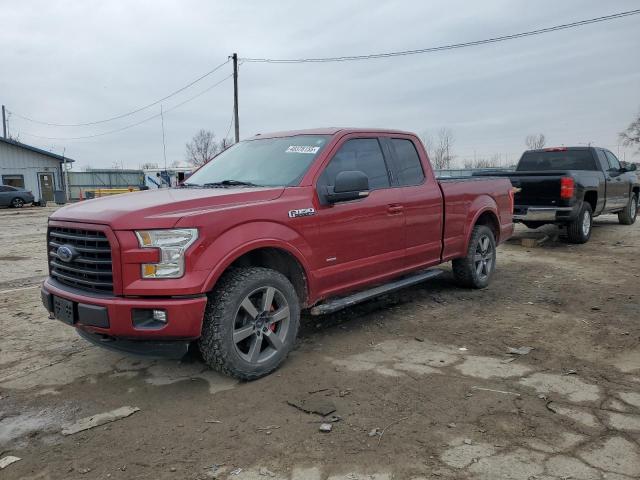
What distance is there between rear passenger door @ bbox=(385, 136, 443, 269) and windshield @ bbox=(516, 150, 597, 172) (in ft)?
23.4

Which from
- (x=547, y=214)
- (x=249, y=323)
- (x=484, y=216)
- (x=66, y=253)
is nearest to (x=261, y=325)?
(x=249, y=323)

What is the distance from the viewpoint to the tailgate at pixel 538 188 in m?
9.77

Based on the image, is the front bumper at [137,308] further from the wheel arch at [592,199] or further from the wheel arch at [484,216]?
the wheel arch at [592,199]

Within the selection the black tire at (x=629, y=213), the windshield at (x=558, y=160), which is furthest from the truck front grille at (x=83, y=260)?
the black tire at (x=629, y=213)

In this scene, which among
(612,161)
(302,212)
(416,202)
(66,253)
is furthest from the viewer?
(612,161)

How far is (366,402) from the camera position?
3.46m

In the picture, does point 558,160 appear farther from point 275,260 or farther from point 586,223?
point 275,260

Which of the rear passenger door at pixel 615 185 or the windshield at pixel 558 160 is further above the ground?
the windshield at pixel 558 160

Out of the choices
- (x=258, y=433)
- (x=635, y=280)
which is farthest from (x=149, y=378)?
(x=635, y=280)

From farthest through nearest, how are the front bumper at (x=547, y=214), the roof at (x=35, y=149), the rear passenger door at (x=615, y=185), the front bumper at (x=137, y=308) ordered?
the roof at (x=35, y=149) → the rear passenger door at (x=615, y=185) → the front bumper at (x=547, y=214) → the front bumper at (x=137, y=308)

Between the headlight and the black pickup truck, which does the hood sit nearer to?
the headlight

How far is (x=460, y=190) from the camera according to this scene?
6.14m

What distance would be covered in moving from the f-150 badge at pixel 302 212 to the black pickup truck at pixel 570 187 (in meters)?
5.21

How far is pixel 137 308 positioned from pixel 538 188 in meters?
8.68
